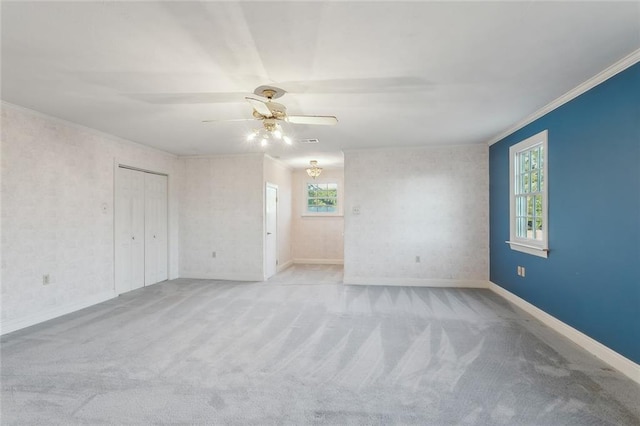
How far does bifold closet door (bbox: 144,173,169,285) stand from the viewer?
18.7 ft

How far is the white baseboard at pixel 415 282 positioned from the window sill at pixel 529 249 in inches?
45.7

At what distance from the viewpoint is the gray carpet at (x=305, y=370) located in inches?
82.4

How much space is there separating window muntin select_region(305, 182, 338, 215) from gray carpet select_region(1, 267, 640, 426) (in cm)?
429

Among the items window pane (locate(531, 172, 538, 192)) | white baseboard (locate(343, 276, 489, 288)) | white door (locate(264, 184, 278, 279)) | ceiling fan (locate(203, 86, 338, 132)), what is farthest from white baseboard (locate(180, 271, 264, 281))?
window pane (locate(531, 172, 538, 192))

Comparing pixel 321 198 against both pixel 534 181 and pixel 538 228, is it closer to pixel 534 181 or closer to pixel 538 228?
pixel 534 181

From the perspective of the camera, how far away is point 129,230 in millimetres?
5277

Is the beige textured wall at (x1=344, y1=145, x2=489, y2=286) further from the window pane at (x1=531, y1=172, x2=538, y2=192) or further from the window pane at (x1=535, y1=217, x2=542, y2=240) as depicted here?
the window pane at (x1=535, y1=217, x2=542, y2=240)

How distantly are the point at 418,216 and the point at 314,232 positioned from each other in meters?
3.31

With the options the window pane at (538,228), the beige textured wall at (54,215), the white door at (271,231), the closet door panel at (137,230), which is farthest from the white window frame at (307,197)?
the window pane at (538,228)

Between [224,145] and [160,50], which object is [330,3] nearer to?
[160,50]

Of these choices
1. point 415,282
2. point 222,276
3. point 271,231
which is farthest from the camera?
point 271,231

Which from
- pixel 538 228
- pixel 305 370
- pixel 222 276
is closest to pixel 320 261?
pixel 222 276

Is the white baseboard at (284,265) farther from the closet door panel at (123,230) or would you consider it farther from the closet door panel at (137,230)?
the closet door panel at (123,230)

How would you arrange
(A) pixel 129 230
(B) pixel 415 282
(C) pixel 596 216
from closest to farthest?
(C) pixel 596 216 < (A) pixel 129 230 < (B) pixel 415 282
